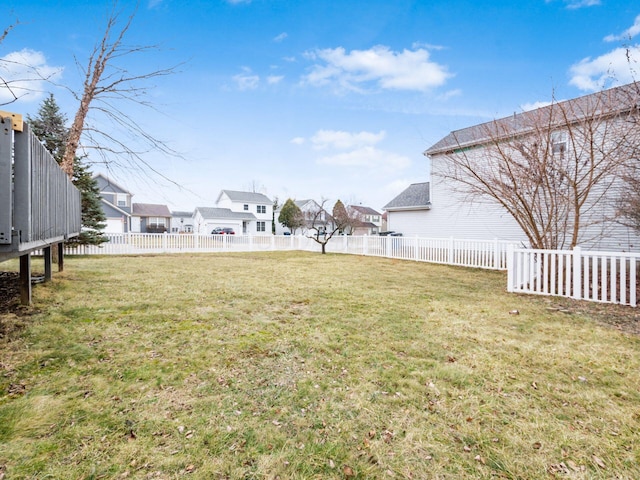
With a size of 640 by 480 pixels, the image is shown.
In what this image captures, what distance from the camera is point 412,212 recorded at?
720 inches

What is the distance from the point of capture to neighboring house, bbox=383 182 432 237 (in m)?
17.5

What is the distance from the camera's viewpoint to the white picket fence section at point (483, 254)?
5605 millimetres

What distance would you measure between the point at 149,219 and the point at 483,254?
1543 inches

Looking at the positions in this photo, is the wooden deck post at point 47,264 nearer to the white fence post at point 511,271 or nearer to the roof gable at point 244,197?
the white fence post at point 511,271

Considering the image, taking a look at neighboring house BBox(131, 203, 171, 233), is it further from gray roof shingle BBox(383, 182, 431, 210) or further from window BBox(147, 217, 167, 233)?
A: gray roof shingle BBox(383, 182, 431, 210)

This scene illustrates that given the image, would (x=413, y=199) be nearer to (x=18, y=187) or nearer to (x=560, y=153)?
(x=560, y=153)

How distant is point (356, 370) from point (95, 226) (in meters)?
15.8

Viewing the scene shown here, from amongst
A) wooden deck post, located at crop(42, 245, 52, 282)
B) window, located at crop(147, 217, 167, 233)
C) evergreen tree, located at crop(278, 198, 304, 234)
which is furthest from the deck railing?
window, located at crop(147, 217, 167, 233)

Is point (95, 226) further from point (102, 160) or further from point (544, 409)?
point (544, 409)

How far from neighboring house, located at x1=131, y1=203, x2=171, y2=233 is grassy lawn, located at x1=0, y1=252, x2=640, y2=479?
37.1 meters

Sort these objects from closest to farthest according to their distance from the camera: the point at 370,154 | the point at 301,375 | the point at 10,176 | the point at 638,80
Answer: the point at 10,176 → the point at 301,375 → the point at 638,80 → the point at 370,154

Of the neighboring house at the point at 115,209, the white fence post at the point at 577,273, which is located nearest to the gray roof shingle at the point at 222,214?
the neighboring house at the point at 115,209

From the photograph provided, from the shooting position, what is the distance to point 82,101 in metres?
7.88

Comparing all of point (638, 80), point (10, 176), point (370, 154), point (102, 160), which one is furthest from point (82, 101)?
point (370, 154)
